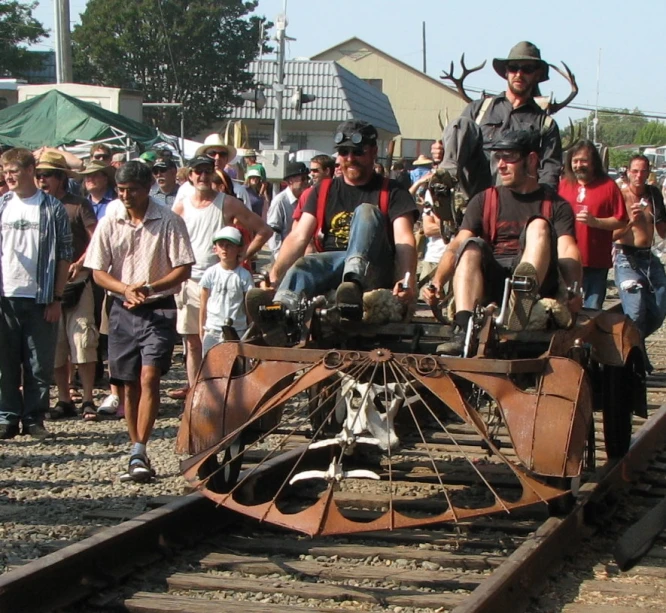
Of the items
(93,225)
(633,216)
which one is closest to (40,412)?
(93,225)

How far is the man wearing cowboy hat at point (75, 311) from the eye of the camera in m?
10.1

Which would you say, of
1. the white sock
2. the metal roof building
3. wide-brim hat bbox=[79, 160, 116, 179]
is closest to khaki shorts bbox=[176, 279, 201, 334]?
wide-brim hat bbox=[79, 160, 116, 179]

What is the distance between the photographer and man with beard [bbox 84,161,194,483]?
309 inches

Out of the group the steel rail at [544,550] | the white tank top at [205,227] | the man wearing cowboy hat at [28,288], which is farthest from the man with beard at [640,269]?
the man wearing cowboy hat at [28,288]

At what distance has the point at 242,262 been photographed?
32.0ft

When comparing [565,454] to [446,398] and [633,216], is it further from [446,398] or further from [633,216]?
[633,216]

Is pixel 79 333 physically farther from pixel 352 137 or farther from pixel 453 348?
pixel 453 348

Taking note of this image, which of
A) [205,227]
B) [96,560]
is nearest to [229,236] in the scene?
[205,227]

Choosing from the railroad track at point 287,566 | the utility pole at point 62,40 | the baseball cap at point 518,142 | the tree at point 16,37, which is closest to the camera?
the railroad track at point 287,566

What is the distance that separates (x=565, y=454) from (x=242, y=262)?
4.48 meters

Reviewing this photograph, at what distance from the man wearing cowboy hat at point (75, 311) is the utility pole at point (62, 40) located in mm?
13688

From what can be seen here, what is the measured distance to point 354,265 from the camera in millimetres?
7141

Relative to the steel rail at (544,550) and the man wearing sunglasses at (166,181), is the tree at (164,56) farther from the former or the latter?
the steel rail at (544,550)

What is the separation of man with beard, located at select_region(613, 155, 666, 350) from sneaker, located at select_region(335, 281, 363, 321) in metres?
4.94
